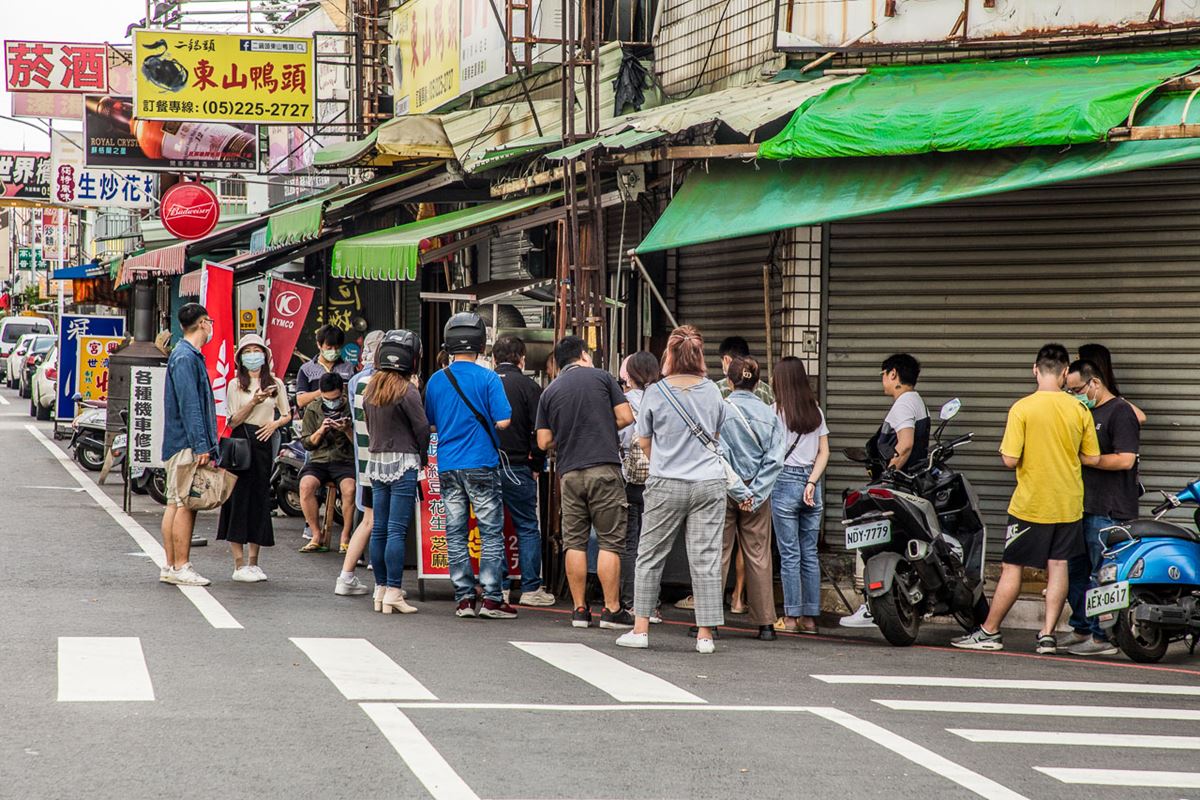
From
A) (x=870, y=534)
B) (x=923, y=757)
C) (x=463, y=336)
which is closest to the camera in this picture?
(x=923, y=757)

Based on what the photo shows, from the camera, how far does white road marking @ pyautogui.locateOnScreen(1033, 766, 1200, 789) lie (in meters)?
6.13

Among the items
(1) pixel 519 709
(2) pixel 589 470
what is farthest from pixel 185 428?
(1) pixel 519 709

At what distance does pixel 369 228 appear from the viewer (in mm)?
22266

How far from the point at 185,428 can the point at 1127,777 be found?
23.5ft

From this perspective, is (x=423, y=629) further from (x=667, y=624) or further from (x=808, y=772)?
(x=808, y=772)

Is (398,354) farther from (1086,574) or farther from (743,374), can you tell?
(1086,574)

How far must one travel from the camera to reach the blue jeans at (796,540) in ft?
33.9

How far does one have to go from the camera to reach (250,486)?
38.5ft

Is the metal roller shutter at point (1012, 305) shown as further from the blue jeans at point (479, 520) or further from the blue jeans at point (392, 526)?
the blue jeans at point (392, 526)

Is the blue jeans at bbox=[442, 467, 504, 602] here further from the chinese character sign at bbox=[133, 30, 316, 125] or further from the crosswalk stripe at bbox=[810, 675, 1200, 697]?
the chinese character sign at bbox=[133, 30, 316, 125]

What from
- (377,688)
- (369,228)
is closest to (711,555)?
(377,688)

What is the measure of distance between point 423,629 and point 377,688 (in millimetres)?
2266

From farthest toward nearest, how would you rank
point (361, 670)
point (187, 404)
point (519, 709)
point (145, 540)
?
point (145, 540) → point (187, 404) → point (361, 670) → point (519, 709)

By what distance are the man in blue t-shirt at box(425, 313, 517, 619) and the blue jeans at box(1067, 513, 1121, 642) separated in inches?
149
